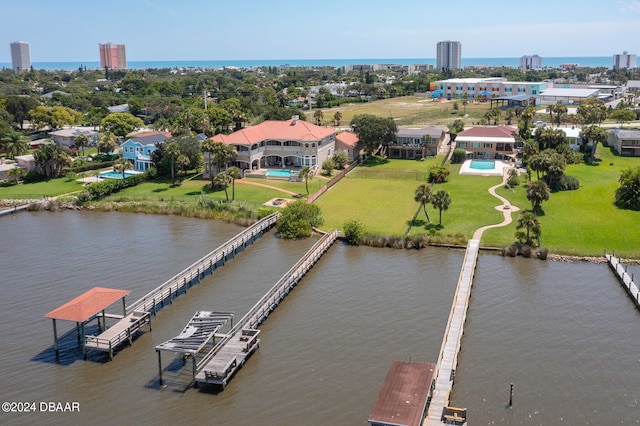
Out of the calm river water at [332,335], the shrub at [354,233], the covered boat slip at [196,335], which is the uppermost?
the shrub at [354,233]

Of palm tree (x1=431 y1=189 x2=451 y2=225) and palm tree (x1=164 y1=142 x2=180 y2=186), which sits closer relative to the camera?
palm tree (x1=431 y1=189 x2=451 y2=225)

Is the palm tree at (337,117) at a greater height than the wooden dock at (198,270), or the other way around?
the palm tree at (337,117)

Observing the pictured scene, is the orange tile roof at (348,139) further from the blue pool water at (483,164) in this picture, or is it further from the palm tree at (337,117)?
the palm tree at (337,117)

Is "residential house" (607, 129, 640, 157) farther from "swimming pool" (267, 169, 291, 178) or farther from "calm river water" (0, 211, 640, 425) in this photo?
"swimming pool" (267, 169, 291, 178)

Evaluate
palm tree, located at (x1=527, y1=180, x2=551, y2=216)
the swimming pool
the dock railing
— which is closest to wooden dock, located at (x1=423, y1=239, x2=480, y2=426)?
the dock railing

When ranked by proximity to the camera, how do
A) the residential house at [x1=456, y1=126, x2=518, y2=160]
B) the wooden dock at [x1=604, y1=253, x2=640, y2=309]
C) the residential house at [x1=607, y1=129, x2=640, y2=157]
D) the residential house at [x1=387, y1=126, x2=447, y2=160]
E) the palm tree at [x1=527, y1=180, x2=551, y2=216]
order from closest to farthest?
1. the wooden dock at [x1=604, y1=253, x2=640, y2=309]
2. the palm tree at [x1=527, y1=180, x2=551, y2=216]
3. the residential house at [x1=607, y1=129, x2=640, y2=157]
4. the residential house at [x1=456, y1=126, x2=518, y2=160]
5. the residential house at [x1=387, y1=126, x2=447, y2=160]

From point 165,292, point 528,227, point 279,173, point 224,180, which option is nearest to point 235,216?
point 224,180

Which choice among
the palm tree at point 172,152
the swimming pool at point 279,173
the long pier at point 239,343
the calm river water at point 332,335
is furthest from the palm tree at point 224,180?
the long pier at point 239,343
